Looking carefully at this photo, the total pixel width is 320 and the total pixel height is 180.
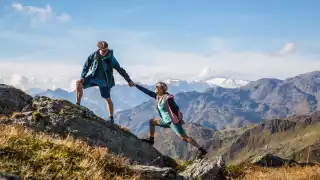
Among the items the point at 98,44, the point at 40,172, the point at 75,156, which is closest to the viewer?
the point at 40,172

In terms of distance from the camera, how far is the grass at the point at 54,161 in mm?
5086

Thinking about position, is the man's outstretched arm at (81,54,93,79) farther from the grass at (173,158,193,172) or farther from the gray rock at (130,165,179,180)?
the gray rock at (130,165,179,180)

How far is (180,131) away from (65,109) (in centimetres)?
429

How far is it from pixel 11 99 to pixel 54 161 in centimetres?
1034

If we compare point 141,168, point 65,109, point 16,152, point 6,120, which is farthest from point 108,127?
point 16,152

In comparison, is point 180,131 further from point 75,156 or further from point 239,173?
point 75,156

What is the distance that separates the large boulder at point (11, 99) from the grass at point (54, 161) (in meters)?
8.47

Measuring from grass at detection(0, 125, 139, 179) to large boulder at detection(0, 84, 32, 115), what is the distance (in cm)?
847

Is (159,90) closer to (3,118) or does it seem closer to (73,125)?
(73,125)

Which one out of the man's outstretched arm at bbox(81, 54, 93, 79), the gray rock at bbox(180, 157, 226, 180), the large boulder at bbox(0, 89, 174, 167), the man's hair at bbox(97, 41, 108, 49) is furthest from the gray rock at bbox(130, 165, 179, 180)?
the man's outstretched arm at bbox(81, 54, 93, 79)

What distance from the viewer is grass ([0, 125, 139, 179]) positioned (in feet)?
16.7

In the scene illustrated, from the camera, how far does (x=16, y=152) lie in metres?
5.56

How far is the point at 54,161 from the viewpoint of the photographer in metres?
5.62

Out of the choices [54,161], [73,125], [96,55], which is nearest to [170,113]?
[73,125]
